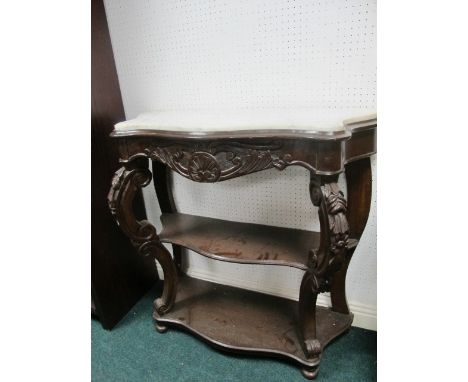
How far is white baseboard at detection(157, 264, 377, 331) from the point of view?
1.30m

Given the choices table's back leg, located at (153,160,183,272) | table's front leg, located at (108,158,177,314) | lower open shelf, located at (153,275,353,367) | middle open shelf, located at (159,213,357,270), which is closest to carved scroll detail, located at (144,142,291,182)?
table's front leg, located at (108,158,177,314)

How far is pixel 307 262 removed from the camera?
3.37ft

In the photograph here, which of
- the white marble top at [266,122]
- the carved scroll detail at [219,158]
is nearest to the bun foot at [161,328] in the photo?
the carved scroll detail at [219,158]

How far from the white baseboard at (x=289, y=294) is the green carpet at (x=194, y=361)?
1.6 inches

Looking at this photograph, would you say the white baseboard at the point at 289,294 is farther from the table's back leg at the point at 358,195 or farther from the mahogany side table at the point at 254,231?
the table's back leg at the point at 358,195

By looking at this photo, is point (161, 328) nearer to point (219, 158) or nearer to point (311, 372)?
point (311, 372)

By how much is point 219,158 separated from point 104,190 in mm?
673

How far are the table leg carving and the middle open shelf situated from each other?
0.07 meters

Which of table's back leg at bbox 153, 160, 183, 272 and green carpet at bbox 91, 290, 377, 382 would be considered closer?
green carpet at bbox 91, 290, 377, 382

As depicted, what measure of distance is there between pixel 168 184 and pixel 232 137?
0.68 meters

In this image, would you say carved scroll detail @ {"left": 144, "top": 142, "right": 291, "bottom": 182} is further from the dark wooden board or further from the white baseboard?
the white baseboard

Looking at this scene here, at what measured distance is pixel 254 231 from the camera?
1282mm

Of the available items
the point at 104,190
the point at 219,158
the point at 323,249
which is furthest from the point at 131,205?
the point at 323,249

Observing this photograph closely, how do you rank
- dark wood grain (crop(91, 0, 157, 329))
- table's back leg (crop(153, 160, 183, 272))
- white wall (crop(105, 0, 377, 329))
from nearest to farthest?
white wall (crop(105, 0, 377, 329)), dark wood grain (crop(91, 0, 157, 329)), table's back leg (crop(153, 160, 183, 272))
